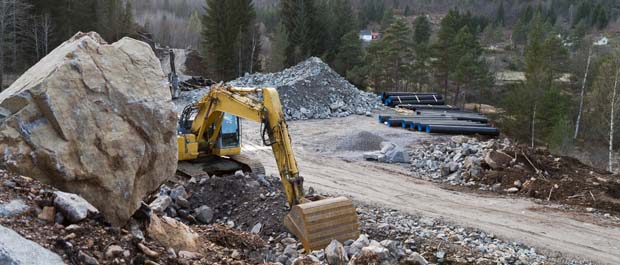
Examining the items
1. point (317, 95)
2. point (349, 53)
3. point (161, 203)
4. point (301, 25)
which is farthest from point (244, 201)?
point (301, 25)

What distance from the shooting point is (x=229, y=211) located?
36.1ft

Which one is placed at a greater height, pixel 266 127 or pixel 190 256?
pixel 266 127

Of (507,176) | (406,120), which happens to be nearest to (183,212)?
(507,176)

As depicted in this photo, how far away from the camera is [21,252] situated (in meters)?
4.14

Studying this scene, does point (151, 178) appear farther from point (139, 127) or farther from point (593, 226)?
point (593, 226)

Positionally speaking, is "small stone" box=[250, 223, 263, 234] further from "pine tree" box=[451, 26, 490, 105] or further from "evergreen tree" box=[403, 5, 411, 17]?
"evergreen tree" box=[403, 5, 411, 17]

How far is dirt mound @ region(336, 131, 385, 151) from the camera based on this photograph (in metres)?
20.8

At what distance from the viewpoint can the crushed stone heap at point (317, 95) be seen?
27.9m

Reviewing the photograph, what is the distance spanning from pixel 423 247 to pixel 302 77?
2084 cm

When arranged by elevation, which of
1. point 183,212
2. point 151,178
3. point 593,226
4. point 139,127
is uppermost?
point 139,127

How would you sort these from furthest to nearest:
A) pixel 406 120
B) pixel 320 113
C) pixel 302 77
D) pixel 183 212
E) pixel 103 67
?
pixel 302 77 < pixel 320 113 < pixel 406 120 < pixel 183 212 < pixel 103 67

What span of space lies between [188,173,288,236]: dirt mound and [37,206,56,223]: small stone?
5.05 m

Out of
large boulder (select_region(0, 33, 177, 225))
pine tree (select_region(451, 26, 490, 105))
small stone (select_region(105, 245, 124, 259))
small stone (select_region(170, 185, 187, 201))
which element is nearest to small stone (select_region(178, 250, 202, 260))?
large boulder (select_region(0, 33, 177, 225))

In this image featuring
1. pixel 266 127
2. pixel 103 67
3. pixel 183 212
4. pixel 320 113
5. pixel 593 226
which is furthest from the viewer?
pixel 320 113
